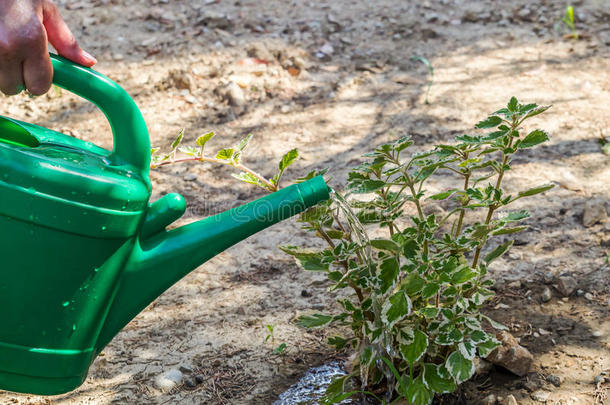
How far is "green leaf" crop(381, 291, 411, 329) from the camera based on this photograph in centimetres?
128

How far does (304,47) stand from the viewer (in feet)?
11.4

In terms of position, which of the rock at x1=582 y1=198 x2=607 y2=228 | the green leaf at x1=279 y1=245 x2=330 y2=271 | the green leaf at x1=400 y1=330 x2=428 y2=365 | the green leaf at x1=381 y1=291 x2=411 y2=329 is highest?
the green leaf at x1=381 y1=291 x2=411 y2=329

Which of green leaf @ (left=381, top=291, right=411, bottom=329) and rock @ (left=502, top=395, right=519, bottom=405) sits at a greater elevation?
green leaf @ (left=381, top=291, right=411, bottom=329)

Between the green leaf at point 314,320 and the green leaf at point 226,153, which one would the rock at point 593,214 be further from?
the green leaf at point 226,153

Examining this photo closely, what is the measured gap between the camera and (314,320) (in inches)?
57.5

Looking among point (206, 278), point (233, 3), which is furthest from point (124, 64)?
point (206, 278)

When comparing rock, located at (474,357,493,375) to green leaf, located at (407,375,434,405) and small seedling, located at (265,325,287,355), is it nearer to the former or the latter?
green leaf, located at (407,375,434,405)

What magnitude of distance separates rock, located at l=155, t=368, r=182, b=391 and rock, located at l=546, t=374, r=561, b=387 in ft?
2.86

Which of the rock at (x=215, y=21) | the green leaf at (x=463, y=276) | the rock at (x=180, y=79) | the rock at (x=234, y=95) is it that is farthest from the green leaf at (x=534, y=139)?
the rock at (x=215, y=21)

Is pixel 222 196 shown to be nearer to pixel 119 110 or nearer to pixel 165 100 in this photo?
pixel 165 100

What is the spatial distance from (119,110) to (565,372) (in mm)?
1133

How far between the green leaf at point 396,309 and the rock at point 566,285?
74cm

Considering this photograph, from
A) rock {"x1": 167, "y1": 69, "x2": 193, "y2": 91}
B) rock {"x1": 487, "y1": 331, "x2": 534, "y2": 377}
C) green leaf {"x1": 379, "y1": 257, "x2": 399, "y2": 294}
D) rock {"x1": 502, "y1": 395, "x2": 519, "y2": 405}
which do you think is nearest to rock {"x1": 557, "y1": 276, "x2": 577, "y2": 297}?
rock {"x1": 487, "y1": 331, "x2": 534, "y2": 377}

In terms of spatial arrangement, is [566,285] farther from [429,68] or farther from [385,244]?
[429,68]
